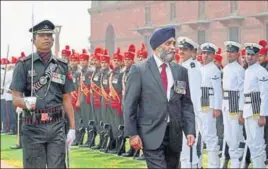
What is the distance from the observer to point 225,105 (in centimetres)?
1199

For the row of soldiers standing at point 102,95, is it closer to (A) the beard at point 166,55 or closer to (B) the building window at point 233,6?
(A) the beard at point 166,55

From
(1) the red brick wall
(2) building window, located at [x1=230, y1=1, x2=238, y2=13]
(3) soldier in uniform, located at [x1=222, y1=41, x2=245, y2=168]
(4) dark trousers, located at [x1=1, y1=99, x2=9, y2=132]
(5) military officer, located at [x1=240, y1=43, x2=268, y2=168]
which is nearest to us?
(5) military officer, located at [x1=240, y1=43, x2=268, y2=168]

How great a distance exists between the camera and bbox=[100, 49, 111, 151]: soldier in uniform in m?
16.2

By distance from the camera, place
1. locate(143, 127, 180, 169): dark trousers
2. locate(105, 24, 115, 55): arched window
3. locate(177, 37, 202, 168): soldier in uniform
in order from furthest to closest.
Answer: locate(105, 24, 115, 55): arched window → locate(177, 37, 202, 168): soldier in uniform → locate(143, 127, 180, 169): dark trousers

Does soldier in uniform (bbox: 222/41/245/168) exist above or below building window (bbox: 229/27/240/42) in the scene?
below

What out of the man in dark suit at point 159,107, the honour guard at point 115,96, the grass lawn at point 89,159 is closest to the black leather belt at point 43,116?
the man in dark suit at point 159,107

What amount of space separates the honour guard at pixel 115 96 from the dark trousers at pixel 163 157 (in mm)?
7647

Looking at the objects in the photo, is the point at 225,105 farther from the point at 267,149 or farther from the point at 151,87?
the point at 151,87

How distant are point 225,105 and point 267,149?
2.94 feet

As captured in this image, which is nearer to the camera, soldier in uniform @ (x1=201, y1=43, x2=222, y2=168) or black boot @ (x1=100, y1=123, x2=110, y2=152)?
soldier in uniform @ (x1=201, y1=43, x2=222, y2=168)

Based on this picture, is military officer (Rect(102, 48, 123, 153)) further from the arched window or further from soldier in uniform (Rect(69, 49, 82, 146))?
the arched window

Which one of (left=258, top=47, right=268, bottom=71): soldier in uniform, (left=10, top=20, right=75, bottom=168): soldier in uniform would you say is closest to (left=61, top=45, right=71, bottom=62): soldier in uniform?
(left=258, top=47, right=268, bottom=71): soldier in uniform

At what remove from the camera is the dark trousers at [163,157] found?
25.2 feet

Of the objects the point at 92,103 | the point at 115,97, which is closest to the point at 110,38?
the point at 92,103
